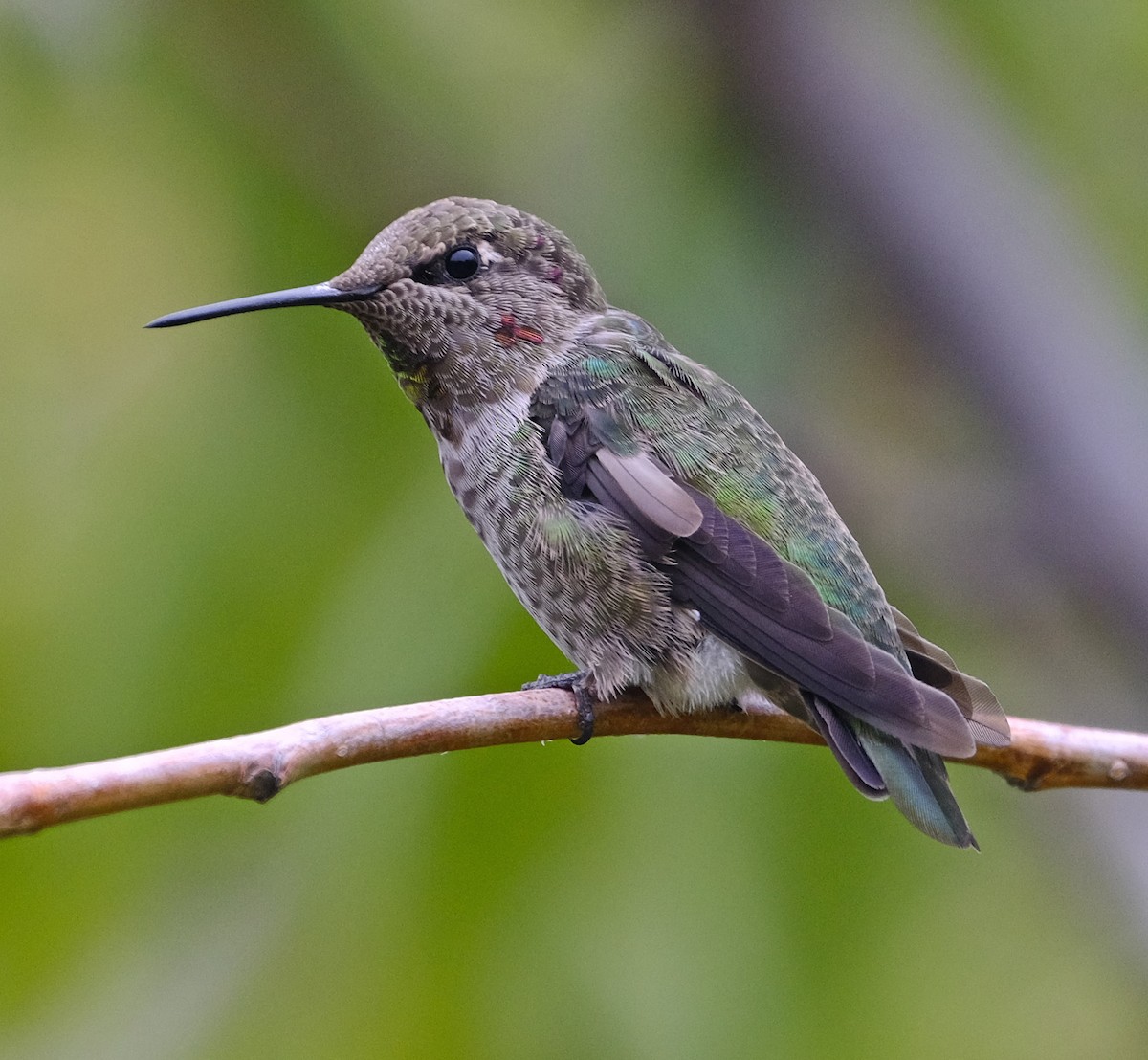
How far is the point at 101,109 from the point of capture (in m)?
3.97

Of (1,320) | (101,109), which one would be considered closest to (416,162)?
(101,109)

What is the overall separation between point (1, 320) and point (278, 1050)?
203 centimetres

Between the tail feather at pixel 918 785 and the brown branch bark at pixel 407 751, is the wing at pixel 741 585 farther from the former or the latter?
the brown branch bark at pixel 407 751

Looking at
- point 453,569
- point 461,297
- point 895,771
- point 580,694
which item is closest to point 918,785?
point 895,771

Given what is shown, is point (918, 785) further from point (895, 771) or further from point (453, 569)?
point (453, 569)

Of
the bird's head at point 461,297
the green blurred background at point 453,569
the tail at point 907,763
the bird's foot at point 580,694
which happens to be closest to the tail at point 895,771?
the tail at point 907,763

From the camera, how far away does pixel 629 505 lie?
2.73 m

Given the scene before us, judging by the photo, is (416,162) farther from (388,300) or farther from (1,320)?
(388,300)

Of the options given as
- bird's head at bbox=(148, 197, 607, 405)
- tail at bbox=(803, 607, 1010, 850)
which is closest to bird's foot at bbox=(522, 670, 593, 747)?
tail at bbox=(803, 607, 1010, 850)

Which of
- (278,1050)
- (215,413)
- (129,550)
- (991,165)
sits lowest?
(278,1050)

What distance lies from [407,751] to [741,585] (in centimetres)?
85

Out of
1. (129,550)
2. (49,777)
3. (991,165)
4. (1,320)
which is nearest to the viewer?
(49,777)

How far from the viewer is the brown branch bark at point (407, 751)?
5.20 feet

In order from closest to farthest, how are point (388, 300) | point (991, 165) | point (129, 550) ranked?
1. point (388, 300)
2. point (129, 550)
3. point (991, 165)
